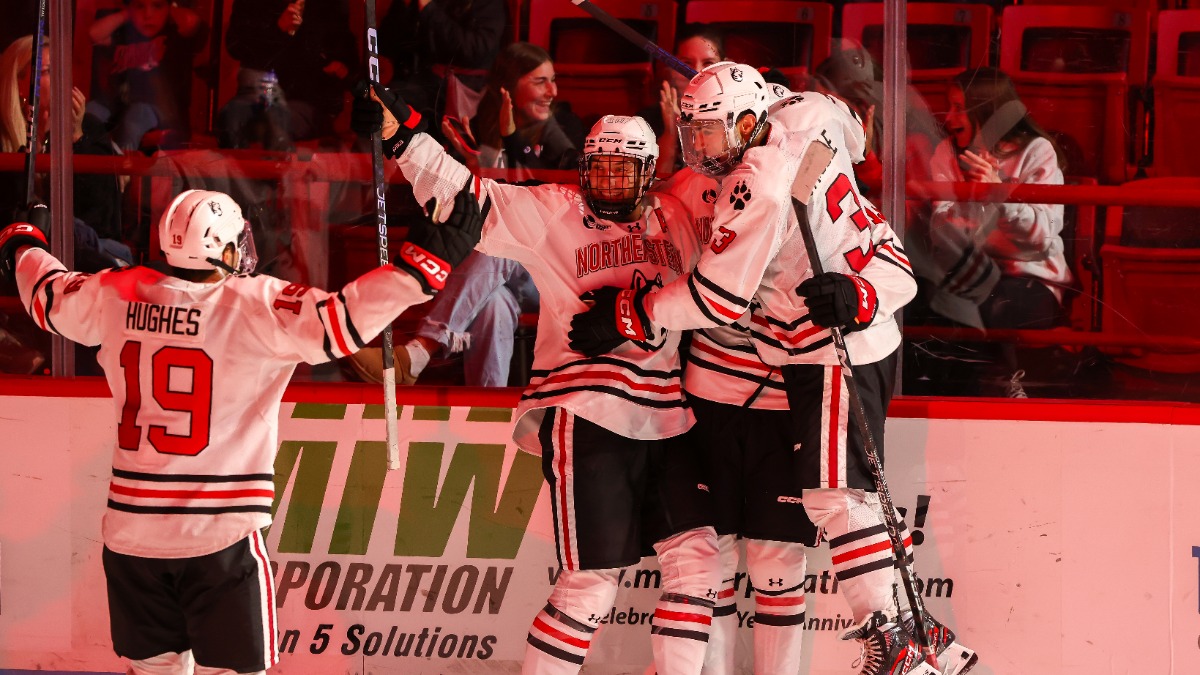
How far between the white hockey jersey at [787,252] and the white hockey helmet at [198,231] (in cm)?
103

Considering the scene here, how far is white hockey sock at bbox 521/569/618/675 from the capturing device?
10.6ft

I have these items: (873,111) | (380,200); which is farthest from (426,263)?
(873,111)

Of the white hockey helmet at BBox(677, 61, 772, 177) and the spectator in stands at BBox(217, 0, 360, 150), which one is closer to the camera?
the white hockey helmet at BBox(677, 61, 772, 177)

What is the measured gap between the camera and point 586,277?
3.32 m

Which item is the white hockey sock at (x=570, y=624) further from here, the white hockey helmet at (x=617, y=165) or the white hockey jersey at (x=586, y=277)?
the white hockey helmet at (x=617, y=165)

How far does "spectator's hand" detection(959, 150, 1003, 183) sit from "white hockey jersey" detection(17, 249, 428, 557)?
6.35 ft

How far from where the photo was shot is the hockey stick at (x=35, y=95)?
11.3ft

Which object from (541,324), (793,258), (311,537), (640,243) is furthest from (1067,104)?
(311,537)

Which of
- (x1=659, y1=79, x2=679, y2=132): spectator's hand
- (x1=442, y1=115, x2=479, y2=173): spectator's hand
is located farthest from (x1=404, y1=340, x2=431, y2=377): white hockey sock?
(x1=659, y1=79, x2=679, y2=132): spectator's hand

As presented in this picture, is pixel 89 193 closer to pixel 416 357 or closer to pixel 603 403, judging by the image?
pixel 416 357

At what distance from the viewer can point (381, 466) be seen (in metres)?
3.81

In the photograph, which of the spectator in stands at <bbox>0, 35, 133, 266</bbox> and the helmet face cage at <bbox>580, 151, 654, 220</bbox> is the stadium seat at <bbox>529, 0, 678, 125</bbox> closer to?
the helmet face cage at <bbox>580, 151, 654, 220</bbox>

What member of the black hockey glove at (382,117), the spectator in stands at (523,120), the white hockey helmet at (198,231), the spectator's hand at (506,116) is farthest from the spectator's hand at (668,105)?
the white hockey helmet at (198,231)

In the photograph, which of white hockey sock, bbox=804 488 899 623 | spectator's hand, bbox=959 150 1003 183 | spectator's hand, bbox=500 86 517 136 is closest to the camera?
white hockey sock, bbox=804 488 899 623
